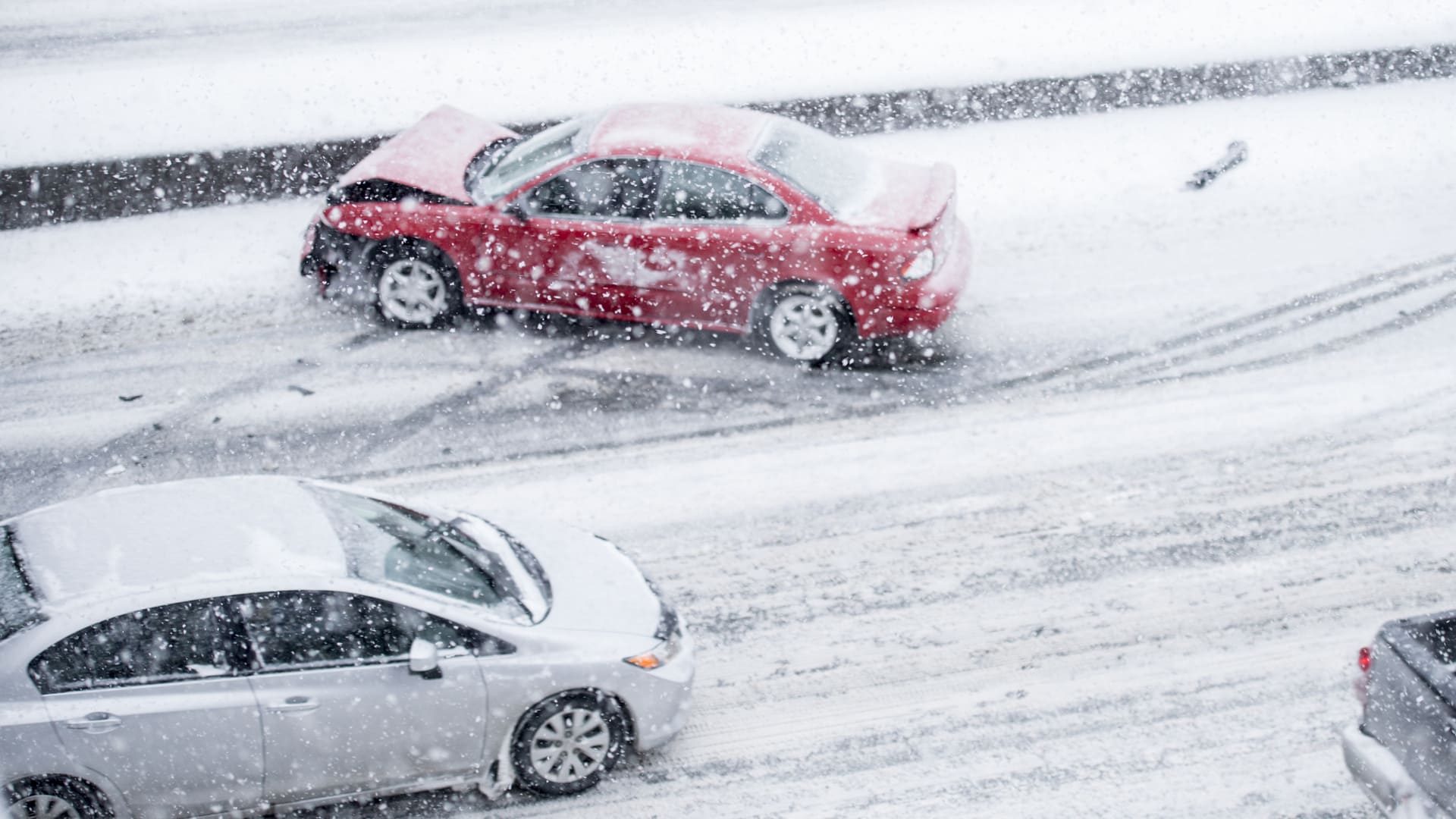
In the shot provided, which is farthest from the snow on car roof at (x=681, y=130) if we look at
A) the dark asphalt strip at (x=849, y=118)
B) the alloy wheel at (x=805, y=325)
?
the dark asphalt strip at (x=849, y=118)

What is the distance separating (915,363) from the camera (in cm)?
984

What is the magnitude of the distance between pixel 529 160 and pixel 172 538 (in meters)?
4.81

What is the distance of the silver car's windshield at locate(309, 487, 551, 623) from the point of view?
6.08 m

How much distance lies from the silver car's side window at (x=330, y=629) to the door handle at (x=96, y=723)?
0.60 meters

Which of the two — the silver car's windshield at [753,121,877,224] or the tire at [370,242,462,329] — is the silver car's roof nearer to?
the tire at [370,242,462,329]

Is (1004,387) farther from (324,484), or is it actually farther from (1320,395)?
(324,484)

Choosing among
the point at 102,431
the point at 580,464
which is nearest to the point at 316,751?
the point at 580,464

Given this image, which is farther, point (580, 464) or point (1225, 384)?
point (1225, 384)

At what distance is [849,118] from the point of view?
13.4 meters

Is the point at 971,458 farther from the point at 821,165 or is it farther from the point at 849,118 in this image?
the point at 849,118

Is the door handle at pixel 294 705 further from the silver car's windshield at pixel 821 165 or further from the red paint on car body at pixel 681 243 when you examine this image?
the silver car's windshield at pixel 821 165

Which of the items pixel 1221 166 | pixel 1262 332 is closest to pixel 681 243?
pixel 1262 332

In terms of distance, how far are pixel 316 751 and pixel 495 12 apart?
439 inches

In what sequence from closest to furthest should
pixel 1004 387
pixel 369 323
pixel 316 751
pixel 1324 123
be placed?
pixel 316 751 < pixel 1004 387 < pixel 369 323 < pixel 1324 123
